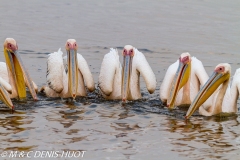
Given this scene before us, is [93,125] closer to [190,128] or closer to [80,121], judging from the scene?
[80,121]

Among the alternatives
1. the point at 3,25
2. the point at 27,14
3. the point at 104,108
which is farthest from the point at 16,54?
the point at 27,14

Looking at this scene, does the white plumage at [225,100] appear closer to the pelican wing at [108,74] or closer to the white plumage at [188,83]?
the white plumage at [188,83]

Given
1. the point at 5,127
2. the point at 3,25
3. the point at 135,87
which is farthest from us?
the point at 3,25

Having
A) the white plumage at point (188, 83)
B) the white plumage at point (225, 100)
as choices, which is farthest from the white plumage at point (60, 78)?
the white plumage at point (225, 100)

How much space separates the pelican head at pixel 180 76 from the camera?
7863 millimetres

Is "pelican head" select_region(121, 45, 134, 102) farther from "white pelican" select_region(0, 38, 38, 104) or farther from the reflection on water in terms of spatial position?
"white pelican" select_region(0, 38, 38, 104)

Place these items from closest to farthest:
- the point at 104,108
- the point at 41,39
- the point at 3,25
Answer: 1. the point at 104,108
2. the point at 41,39
3. the point at 3,25

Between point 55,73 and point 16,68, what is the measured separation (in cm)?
57

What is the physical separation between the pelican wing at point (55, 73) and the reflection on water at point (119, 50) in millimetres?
232

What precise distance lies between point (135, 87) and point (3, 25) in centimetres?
724

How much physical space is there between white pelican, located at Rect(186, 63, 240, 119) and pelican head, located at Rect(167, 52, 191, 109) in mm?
415

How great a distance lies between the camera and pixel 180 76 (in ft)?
25.9

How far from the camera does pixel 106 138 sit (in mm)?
6613

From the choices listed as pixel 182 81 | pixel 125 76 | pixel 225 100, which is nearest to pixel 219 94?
pixel 225 100
